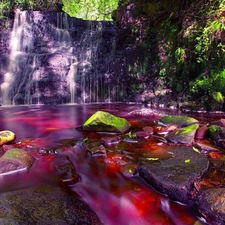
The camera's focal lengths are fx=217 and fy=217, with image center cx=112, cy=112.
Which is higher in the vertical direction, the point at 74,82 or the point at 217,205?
the point at 74,82

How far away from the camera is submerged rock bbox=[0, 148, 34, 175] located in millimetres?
3111

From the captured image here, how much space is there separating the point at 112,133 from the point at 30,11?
11.0 m

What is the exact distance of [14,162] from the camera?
126 inches

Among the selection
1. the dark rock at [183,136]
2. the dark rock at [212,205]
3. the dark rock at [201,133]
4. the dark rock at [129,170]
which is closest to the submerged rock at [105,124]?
the dark rock at [183,136]

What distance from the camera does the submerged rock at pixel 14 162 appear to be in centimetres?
311

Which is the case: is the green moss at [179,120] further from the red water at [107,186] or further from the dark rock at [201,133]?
the red water at [107,186]

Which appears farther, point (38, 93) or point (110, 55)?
point (110, 55)

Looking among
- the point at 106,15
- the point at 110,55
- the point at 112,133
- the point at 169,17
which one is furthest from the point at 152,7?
the point at 112,133

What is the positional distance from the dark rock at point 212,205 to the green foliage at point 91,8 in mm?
15839

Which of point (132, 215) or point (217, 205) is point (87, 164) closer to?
point (132, 215)

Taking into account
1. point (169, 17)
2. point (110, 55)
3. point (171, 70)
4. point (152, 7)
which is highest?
point (152, 7)

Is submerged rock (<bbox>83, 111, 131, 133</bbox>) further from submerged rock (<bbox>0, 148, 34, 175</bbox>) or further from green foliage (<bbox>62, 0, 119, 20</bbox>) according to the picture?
green foliage (<bbox>62, 0, 119, 20</bbox>)

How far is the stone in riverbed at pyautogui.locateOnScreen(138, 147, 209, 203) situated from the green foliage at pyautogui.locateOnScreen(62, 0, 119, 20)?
591 inches

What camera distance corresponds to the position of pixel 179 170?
2857mm
